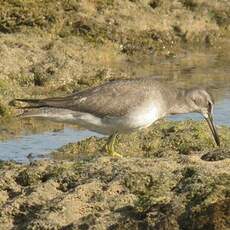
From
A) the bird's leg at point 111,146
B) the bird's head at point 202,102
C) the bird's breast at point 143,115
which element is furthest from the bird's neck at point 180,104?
the bird's leg at point 111,146

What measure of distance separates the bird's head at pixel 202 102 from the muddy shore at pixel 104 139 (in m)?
0.20

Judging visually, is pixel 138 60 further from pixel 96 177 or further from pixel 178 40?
pixel 96 177

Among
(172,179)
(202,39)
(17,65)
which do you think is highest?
(172,179)

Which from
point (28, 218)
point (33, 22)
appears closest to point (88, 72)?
point (33, 22)

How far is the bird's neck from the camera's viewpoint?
39.9 feet

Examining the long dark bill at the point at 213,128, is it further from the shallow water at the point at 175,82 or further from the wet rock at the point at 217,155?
the wet rock at the point at 217,155

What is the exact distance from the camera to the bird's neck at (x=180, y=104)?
39.9 feet

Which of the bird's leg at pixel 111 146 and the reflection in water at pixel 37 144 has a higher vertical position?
the bird's leg at pixel 111 146

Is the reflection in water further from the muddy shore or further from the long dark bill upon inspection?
the long dark bill

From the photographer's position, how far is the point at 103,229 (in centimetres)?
786

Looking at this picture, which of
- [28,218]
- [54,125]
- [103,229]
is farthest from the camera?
[54,125]

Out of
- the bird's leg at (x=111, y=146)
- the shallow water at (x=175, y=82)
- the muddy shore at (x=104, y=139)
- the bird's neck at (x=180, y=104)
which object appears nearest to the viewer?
the muddy shore at (x=104, y=139)

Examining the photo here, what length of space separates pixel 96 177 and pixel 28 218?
0.98 metres

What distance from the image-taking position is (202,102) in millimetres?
12664
